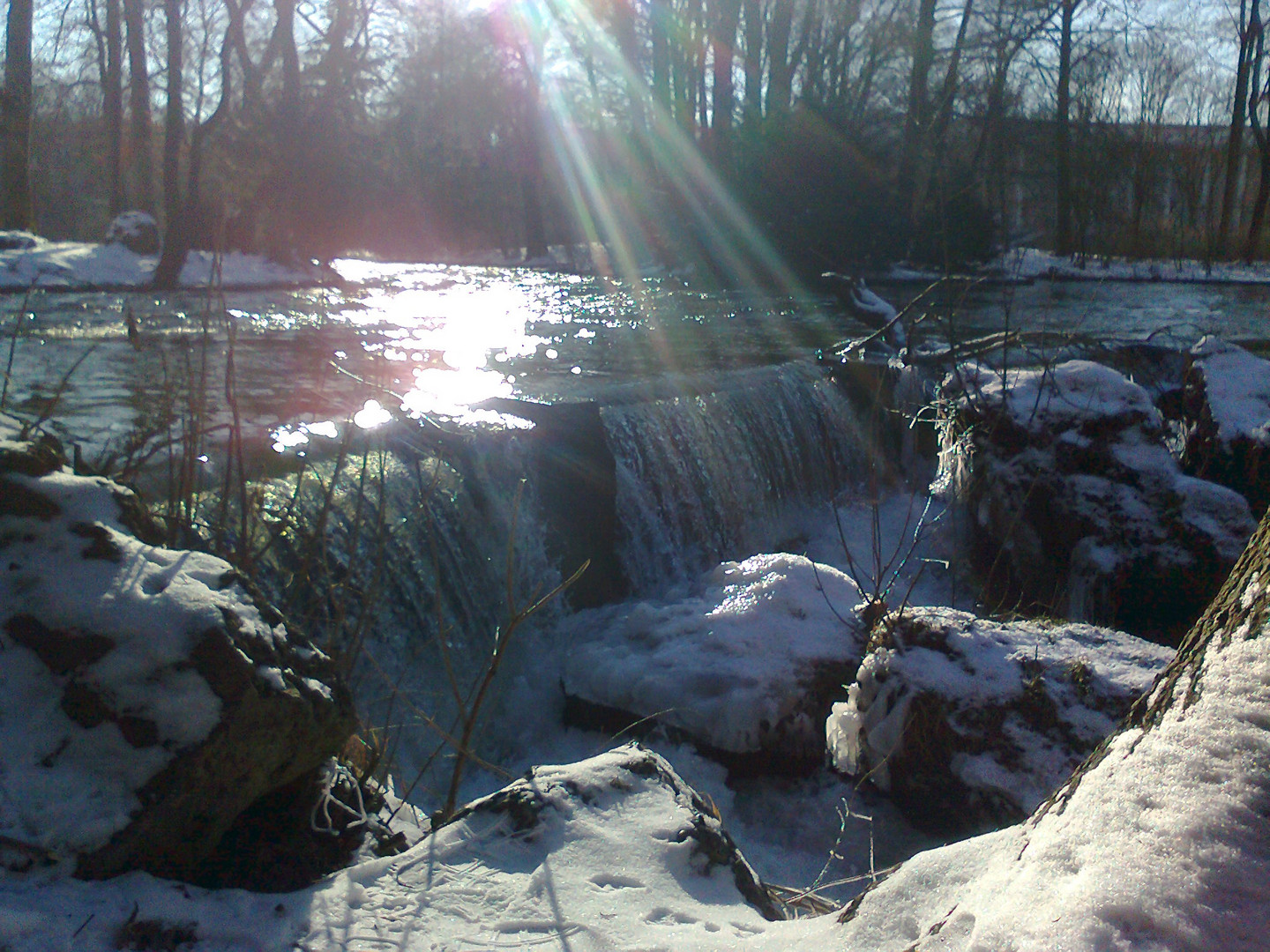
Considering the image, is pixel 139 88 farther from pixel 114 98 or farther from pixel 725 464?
pixel 725 464

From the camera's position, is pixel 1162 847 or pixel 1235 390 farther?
pixel 1235 390

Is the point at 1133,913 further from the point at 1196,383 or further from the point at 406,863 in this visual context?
the point at 1196,383

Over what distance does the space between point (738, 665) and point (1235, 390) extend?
4396mm

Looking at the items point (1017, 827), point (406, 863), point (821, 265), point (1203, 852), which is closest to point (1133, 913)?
point (1203, 852)

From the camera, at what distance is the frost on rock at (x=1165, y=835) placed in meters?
0.97

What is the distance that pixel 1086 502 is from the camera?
19.5ft

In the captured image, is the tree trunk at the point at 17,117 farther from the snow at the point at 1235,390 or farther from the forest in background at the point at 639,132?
the snow at the point at 1235,390

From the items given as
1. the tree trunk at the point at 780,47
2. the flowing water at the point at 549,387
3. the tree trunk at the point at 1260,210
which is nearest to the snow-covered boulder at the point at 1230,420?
the flowing water at the point at 549,387

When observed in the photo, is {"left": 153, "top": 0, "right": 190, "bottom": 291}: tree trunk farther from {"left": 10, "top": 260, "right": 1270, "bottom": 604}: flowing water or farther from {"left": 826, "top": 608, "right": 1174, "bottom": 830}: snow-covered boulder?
{"left": 826, "top": 608, "right": 1174, "bottom": 830}: snow-covered boulder

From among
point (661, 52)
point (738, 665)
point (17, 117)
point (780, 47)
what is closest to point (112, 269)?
point (17, 117)

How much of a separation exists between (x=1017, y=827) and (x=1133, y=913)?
0.41 meters

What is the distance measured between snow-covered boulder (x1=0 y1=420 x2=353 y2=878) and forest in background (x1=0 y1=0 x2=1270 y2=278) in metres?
15.5

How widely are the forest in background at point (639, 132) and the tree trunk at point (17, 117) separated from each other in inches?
1.8

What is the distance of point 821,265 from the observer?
21828 millimetres
